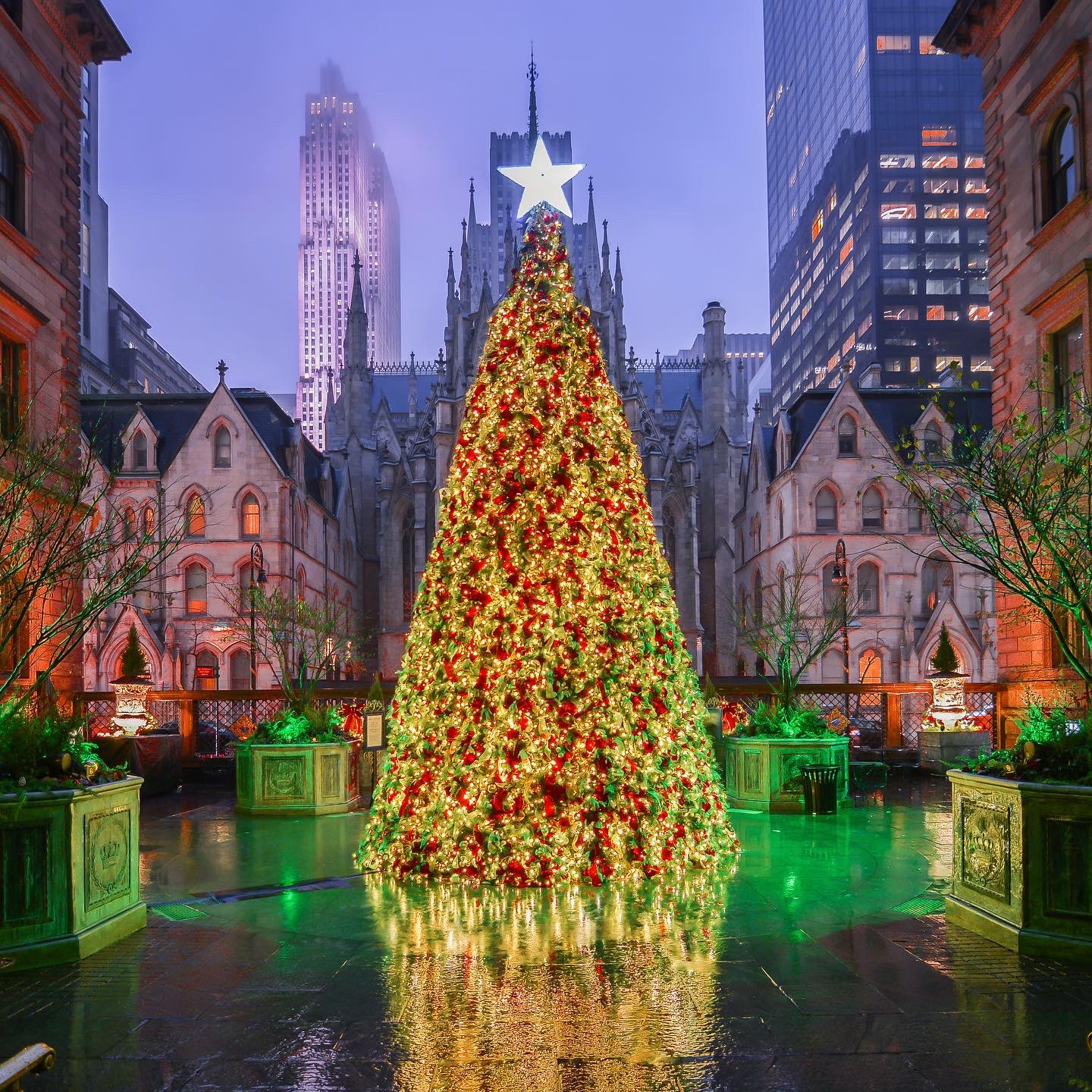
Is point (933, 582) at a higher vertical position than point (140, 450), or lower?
lower

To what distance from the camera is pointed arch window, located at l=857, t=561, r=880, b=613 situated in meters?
43.5

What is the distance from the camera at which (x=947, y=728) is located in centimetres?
1988

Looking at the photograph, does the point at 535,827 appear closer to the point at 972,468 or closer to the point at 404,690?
the point at 404,690

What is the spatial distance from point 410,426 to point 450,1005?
57.6 metres

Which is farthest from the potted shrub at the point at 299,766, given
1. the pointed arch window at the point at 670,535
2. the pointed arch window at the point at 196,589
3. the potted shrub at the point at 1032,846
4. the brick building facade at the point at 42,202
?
the pointed arch window at the point at 670,535

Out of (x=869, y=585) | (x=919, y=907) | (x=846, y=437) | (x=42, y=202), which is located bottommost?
(x=919, y=907)

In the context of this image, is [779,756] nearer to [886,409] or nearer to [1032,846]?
[1032,846]

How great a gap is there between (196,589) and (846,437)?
96.0ft

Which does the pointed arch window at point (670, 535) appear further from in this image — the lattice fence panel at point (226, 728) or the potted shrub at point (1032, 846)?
the potted shrub at point (1032, 846)

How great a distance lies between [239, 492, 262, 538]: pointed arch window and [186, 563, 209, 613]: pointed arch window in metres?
2.44

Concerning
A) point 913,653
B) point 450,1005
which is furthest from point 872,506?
point 450,1005

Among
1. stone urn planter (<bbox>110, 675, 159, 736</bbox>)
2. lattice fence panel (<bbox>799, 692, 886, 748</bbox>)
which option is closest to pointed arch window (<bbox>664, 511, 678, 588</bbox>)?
lattice fence panel (<bbox>799, 692, 886, 748</bbox>)

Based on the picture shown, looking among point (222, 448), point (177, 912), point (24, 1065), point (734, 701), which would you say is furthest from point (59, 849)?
point (222, 448)

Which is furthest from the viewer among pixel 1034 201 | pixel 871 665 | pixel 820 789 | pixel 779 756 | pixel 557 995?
pixel 871 665
